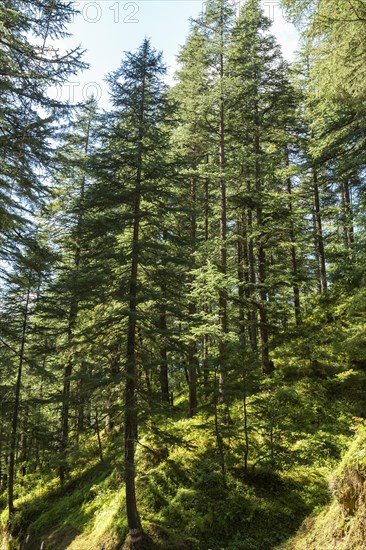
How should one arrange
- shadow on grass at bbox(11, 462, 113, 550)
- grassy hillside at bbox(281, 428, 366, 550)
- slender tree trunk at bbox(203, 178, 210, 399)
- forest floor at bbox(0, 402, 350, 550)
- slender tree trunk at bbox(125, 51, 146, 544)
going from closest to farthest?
1. grassy hillside at bbox(281, 428, 366, 550)
2. forest floor at bbox(0, 402, 350, 550)
3. slender tree trunk at bbox(125, 51, 146, 544)
4. slender tree trunk at bbox(203, 178, 210, 399)
5. shadow on grass at bbox(11, 462, 113, 550)

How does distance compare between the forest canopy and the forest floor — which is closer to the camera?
the forest canopy

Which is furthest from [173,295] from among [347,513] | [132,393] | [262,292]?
[347,513]

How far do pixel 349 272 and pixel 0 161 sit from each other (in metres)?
12.7

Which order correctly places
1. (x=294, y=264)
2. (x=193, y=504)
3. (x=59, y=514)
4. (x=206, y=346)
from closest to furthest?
(x=193, y=504)
(x=59, y=514)
(x=206, y=346)
(x=294, y=264)

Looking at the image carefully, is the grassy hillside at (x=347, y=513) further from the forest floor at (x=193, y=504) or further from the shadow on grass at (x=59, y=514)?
the shadow on grass at (x=59, y=514)

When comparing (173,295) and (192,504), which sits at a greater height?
(173,295)

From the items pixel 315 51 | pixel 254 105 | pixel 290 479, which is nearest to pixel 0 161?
pixel 315 51

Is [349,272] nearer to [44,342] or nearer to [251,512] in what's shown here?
[251,512]

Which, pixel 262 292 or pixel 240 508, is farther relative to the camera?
pixel 262 292

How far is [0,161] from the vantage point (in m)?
8.32

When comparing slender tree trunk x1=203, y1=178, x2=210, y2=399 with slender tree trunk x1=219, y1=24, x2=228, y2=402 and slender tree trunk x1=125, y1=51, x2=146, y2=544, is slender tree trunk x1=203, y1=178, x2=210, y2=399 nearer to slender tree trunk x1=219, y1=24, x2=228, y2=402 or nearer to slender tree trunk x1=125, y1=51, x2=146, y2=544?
slender tree trunk x1=219, y1=24, x2=228, y2=402

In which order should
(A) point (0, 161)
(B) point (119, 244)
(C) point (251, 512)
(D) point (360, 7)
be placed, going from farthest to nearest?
(B) point (119, 244) → (C) point (251, 512) → (A) point (0, 161) → (D) point (360, 7)

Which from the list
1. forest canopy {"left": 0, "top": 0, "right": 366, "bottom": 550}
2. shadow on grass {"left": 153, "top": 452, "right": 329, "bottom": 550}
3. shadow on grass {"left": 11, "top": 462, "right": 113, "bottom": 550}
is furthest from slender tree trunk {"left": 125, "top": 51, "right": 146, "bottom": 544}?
shadow on grass {"left": 11, "top": 462, "right": 113, "bottom": 550}

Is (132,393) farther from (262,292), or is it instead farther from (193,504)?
(262,292)
